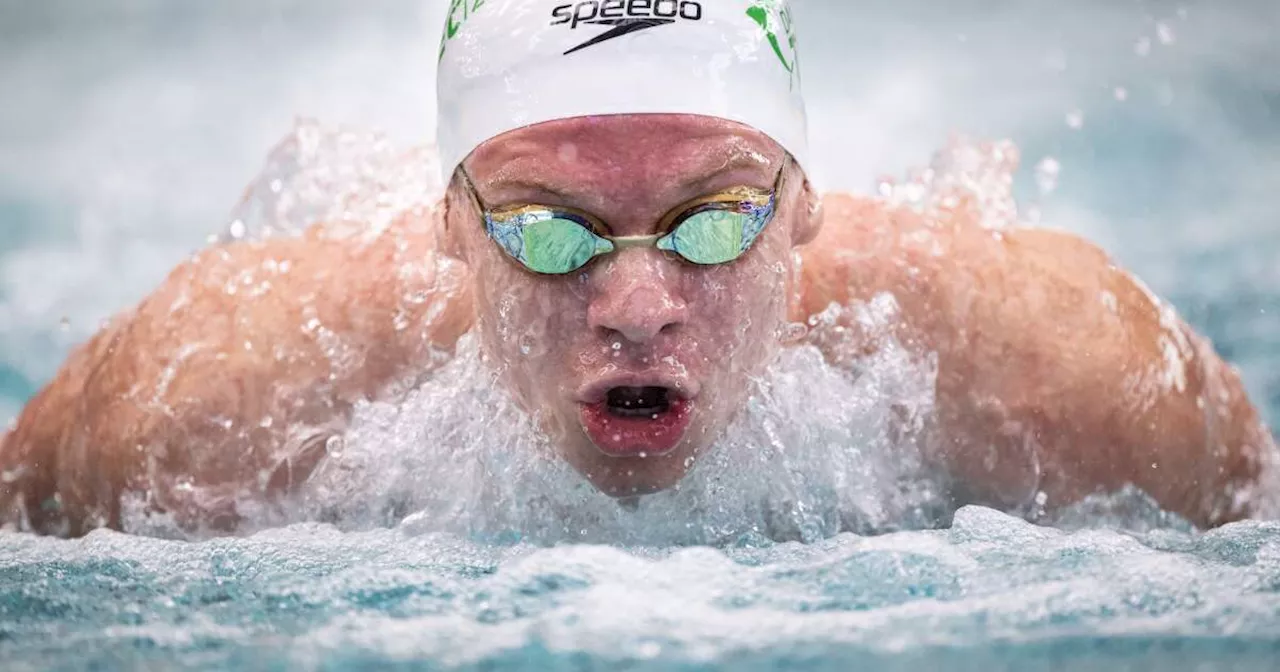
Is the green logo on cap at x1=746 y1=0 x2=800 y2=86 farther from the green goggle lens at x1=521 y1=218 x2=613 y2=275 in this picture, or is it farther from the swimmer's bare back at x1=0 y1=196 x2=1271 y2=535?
the green goggle lens at x1=521 y1=218 x2=613 y2=275

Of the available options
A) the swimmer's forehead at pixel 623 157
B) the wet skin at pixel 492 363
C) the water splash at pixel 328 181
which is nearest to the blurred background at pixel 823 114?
the water splash at pixel 328 181

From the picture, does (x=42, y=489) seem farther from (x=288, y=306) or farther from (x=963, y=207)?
(x=963, y=207)

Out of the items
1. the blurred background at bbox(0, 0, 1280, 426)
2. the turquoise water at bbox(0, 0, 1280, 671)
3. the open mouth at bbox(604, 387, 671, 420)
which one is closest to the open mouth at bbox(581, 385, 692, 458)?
the open mouth at bbox(604, 387, 671, 420)

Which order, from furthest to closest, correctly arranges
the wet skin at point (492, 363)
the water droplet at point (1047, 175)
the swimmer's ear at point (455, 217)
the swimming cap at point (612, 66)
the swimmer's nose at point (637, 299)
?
the water droplet at point (1047, 175), the wet skin at point (492, 363), the swimmer's ear at point (455, 217), the swimming cap at point (612, 66), the swimmer's nose at point (637, 299)

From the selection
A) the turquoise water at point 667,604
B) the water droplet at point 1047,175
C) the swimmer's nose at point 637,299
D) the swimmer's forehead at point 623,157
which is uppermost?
the water droplet at point 1047,175

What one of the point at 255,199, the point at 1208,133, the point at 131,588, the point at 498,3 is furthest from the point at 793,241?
the point at 1208,133

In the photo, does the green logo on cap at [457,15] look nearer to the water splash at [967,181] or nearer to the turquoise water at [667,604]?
the turquoise water at [667,604]

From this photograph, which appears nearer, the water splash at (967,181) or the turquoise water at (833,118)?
the water splash at (967,181)

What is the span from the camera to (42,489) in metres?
2.37

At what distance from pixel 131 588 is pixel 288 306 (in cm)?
70

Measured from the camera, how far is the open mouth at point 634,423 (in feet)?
6.04

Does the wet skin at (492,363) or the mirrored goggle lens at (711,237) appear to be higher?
the mirrored goggle lens at (711,237)

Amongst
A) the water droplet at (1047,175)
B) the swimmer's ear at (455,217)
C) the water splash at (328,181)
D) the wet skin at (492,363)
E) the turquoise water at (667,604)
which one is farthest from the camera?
the water droplet at (1047,175)

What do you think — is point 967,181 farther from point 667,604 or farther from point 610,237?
point 667,604
